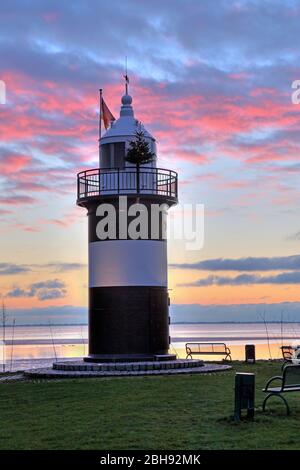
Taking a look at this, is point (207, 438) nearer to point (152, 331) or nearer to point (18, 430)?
point (18, 430)

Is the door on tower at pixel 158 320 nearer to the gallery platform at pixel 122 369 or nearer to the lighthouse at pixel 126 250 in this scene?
the lighthouse at pixel 126 250

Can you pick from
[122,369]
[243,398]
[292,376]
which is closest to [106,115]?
[122,369]

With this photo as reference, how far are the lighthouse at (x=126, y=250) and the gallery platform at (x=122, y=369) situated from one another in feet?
3.22

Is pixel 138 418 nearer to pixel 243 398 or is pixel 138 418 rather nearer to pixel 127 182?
pixel 243 398

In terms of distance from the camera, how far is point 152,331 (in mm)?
26406

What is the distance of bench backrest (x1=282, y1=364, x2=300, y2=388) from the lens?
46.9ft

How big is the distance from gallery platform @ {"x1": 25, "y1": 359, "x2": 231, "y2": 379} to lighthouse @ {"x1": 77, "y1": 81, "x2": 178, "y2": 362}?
98 centimetres

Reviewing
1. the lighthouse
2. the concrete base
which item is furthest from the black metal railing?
the concrete base

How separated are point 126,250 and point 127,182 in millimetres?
2263

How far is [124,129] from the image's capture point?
89.5ft

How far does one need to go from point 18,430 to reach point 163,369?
460 inches

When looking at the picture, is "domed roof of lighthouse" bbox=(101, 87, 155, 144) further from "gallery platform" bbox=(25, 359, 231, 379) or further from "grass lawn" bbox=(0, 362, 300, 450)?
"grass lawn" bbox=(0, 362, 300, 450)

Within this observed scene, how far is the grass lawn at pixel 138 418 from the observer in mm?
11812

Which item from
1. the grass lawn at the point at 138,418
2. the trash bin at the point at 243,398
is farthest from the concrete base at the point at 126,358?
the trash bin at the point at 243,398
